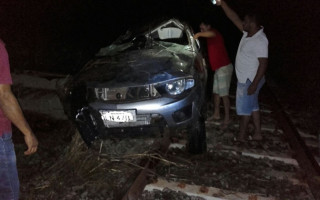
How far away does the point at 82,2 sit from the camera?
15.7 m

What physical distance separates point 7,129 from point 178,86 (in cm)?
201

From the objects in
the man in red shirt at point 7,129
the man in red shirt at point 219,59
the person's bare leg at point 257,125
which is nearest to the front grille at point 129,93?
the man in red shirt at point 7,129

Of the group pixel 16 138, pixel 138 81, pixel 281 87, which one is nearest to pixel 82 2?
pixel 281 87

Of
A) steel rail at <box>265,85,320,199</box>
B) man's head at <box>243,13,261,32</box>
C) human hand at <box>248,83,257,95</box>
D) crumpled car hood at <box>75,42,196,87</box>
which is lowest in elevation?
steel rail at <box>265,85,320,199</box>

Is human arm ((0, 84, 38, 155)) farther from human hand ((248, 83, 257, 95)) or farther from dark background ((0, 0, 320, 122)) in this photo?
dark background ((0, 0, 320, 122))

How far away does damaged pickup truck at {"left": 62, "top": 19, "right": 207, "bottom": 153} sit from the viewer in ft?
12.4

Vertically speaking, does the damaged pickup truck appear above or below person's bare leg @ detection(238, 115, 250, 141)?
above

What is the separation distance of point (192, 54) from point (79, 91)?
1695 mm

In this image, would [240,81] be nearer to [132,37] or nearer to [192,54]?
[192,54]

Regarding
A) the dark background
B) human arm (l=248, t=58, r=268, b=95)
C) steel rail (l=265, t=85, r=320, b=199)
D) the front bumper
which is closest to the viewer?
steel rail (l=265, t=85, r=320, b=199)

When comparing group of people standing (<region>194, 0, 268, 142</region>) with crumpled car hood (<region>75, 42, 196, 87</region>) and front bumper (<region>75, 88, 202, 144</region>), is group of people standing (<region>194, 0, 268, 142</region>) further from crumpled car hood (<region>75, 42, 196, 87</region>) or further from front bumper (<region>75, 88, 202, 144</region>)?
front bumper (<region>75, 88, 202, 144</region>)

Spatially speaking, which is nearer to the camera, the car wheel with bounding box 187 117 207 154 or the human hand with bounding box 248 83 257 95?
the car wheel with bounding box 187 117 207 154

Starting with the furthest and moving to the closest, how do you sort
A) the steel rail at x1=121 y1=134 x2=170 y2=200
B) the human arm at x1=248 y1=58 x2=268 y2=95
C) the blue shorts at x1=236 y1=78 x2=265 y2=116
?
the blue shorts at x1=236 y1=78 x2=265 y2=116 < the human arm at x1=248 y1=58 x2=268 y2=95 < the steel rail at x1=121 y1=134 x2=170 y2=200

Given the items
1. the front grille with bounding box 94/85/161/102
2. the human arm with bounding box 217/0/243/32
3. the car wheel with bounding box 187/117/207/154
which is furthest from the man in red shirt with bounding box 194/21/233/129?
the front grille with bounding box 94/85/161/102
